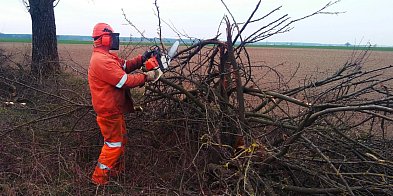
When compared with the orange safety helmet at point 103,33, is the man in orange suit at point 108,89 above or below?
below

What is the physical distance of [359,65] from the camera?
4062mm

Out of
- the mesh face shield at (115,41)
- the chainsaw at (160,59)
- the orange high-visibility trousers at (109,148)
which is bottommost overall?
the orange high-visibility trousers at (109,148)

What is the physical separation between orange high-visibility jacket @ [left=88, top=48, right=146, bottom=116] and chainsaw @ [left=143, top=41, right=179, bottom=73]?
0.14 m

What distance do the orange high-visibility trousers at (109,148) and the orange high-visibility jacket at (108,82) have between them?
9 centimetres

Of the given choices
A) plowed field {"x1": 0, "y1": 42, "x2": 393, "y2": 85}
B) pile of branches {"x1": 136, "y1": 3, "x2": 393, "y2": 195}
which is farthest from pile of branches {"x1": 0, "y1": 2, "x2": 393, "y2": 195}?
plowed field {"x1": 0, "y1": 42, "x2": 393, "y2": 85}

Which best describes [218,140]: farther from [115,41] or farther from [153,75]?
[115,41]

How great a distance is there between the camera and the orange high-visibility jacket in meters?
3.47

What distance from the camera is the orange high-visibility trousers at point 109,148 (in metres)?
3.62

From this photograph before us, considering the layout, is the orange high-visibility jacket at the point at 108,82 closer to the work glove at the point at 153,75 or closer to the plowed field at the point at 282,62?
the work glove at the point at 153,75

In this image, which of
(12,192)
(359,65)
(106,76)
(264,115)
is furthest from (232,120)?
(12,192)

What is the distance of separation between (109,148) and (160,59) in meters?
1.12

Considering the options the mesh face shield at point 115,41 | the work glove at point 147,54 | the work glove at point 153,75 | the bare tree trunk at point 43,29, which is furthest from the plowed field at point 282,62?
the work glove at point 153,75

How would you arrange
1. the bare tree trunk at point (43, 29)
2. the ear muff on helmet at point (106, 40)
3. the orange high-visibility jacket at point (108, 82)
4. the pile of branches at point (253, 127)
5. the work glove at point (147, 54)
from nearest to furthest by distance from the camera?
the pile of branches at point (253, 127) < the orange high-visibility jacket at point (108, 82) < the ear muff on helmet at point (106, 40) < the work glove at point (147, 54) < the bare tree trunk at point (43, 29)

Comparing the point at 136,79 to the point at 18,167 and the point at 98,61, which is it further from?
the point at 18,167
